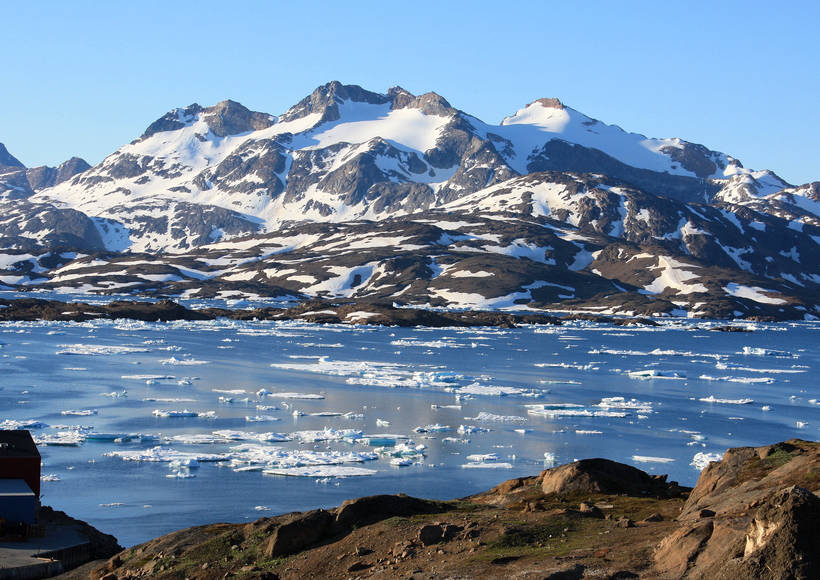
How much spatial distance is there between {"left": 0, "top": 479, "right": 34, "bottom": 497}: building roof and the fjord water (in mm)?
4054

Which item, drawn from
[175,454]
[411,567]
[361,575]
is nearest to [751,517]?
[411,567]

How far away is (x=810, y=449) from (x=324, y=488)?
2247cm

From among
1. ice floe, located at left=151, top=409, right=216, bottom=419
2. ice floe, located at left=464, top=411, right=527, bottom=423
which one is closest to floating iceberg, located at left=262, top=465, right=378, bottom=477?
ice floe, located at left=151, top=409, right=216, bottom=419

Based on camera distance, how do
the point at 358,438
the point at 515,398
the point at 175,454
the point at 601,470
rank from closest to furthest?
the point at 601,470
the point at 175,454
the point at 358,438
the point at 515,398

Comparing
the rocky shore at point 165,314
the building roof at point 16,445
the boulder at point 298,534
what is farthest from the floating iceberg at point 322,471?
the rocky shore at point 165,314

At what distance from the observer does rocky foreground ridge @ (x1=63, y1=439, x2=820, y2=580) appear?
17.2 metres

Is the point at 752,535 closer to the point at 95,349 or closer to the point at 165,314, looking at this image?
the point at 95,349

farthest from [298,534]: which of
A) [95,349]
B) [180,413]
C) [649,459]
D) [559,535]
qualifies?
[95,349]

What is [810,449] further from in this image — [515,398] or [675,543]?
[515,398]

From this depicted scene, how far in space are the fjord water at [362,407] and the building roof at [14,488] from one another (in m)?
4.05

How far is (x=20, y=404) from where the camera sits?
66875 mm

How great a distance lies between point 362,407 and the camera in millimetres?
72438

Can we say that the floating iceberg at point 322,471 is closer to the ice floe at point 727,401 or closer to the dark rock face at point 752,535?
the dark rock face at point 752,535

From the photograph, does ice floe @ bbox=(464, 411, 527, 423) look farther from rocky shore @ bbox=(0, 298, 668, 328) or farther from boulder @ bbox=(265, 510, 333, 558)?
rocky shore @ bbox=(0, 298, 668, 328)
